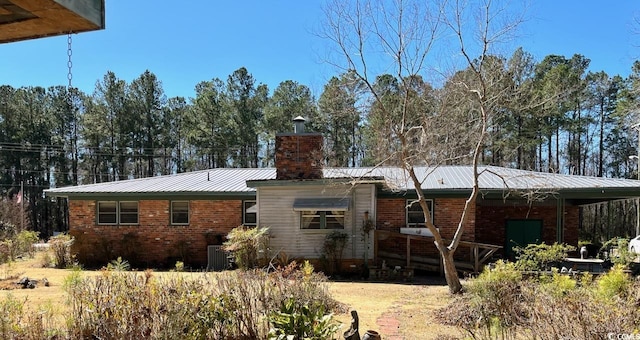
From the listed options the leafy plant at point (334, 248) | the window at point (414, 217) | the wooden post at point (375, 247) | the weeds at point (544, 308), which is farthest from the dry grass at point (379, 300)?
the window at point (414, 217)

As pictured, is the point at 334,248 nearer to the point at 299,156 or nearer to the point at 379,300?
the point at 299,156

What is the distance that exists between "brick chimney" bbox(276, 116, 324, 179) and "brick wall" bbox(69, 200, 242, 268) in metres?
2.42

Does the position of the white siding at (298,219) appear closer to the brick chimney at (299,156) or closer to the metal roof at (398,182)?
the metal roof at (398,182)

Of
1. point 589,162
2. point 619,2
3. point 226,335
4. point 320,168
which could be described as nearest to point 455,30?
point 619,2

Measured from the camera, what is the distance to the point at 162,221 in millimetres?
15508

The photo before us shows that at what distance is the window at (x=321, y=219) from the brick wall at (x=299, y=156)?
120 centimetres

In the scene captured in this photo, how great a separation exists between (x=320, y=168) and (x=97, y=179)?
3482cm

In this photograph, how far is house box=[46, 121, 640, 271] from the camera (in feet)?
44.2

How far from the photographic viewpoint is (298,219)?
13617 millimetres

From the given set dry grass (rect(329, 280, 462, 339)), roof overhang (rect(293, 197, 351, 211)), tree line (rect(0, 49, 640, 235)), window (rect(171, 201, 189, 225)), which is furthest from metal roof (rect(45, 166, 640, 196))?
tree line (rect(0, 49, 640, 235))

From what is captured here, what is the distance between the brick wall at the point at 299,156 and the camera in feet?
46.3

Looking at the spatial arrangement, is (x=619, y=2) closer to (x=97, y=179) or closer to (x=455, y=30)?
(x=455, y=30)

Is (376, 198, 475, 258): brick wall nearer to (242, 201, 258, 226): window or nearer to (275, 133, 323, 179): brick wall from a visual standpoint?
(275, 133, 323, 179): brick wall

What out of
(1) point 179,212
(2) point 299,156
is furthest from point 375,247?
(1) point 179,212
